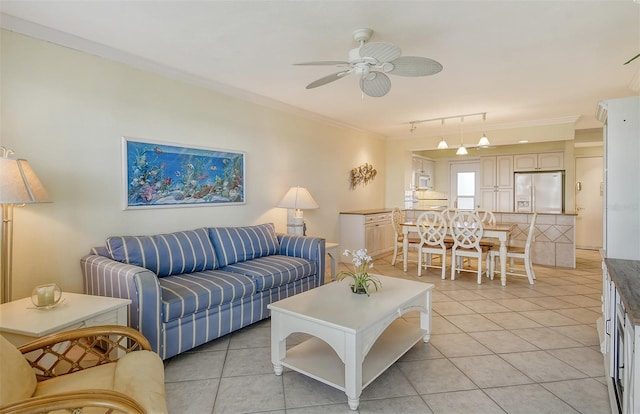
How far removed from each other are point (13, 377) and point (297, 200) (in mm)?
3348

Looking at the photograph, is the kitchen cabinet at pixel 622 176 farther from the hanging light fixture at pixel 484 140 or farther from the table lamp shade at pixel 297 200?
the table lamp shade at pixel 297 200

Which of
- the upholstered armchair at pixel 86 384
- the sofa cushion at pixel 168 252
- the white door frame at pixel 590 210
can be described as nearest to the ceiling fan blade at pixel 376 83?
the sofa cushion at pixel 168 252

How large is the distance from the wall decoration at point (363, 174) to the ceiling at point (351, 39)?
7.11 feet

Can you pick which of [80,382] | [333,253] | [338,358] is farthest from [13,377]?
[333,253]

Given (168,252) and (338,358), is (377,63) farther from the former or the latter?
(168,252)

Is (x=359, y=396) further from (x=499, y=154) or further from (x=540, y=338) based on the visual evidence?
(x=499, y=154)

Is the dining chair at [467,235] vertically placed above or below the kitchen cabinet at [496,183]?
below

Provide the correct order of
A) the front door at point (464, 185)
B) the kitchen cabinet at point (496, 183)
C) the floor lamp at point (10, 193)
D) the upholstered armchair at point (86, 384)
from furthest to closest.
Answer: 1. the front door at point (464, 185)
2. the kitchen cabinet at point (496, 183)
3. the floor lamp at point (10, 193)
4. the upholstered armchair at point (86, 384)

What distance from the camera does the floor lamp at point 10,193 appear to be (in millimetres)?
2039

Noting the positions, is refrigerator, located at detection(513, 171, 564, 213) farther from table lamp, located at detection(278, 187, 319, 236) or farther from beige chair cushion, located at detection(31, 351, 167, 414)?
beige chair cushion, located at detection(31, 351, 167, 414)

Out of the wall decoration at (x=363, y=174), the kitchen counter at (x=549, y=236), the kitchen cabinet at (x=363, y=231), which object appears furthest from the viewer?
the wall decoration at (x=363, y=174)

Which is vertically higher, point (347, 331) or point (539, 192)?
point (539, 192)

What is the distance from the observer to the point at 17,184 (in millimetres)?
2084

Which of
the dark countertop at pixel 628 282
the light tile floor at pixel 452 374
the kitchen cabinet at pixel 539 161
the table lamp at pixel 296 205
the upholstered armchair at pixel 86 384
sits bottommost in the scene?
the light tile floor at pixel 452 374
